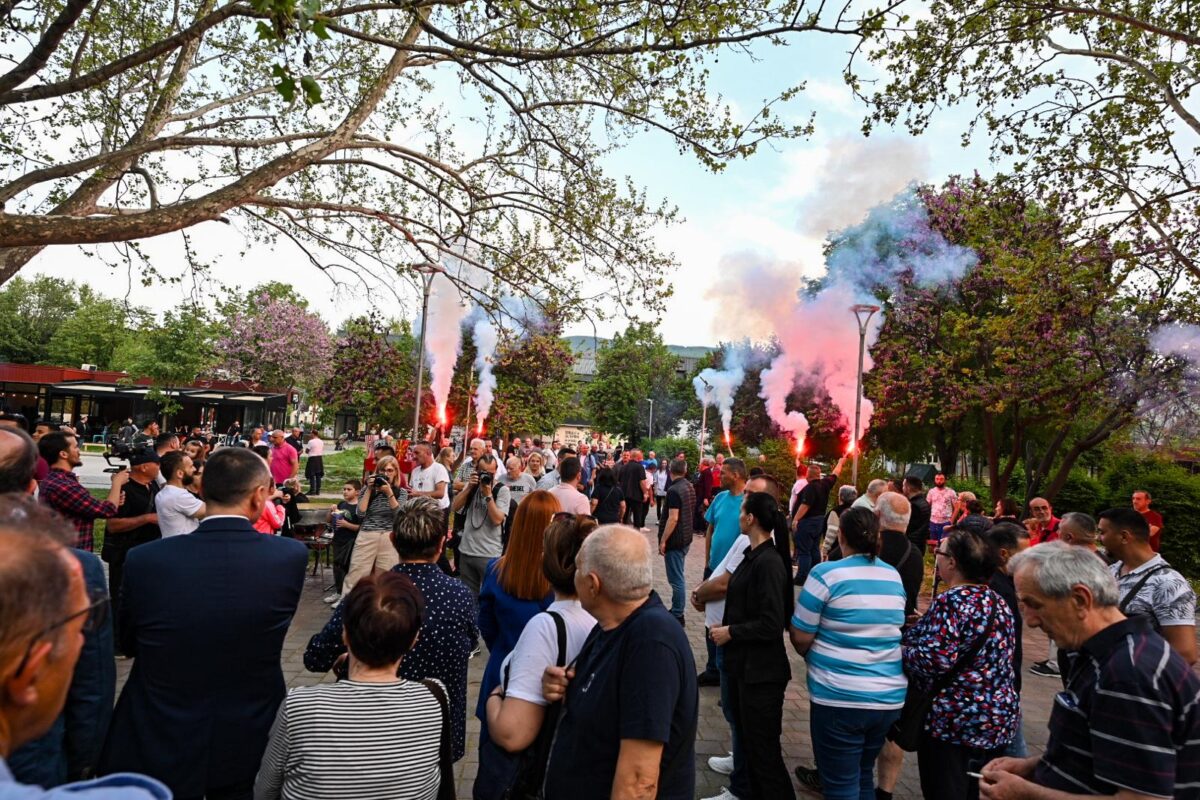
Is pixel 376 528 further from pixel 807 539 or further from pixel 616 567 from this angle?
pixel 807 539

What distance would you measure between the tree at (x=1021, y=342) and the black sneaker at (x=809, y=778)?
863 cm

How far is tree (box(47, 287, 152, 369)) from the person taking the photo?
61.4 meters

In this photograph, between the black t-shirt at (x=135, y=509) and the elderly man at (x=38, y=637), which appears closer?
the elderly man at (x=38, y=637)

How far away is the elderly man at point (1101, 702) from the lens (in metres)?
1.92

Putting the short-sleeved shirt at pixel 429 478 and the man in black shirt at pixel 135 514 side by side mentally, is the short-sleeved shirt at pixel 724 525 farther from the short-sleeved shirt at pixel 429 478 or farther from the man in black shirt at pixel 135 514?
the man in black shirt at pixel 135 514

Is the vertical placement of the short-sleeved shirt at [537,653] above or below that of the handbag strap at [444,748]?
Answer: above

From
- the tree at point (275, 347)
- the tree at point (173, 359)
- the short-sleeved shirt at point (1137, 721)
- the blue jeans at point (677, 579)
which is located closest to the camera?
the short-sleeved shirt at point (1137, 721)

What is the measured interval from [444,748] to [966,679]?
2.44 meters

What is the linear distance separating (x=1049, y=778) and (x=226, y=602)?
2827 millimetres

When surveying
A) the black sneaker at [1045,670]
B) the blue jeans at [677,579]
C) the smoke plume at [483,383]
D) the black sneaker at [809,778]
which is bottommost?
the black sneaker at [1045,670]

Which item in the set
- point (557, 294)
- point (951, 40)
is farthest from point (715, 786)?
point (951, 40)

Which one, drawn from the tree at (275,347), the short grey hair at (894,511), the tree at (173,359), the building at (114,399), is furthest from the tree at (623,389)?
the short grey hair at (894,511)

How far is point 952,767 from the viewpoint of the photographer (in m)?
3.26

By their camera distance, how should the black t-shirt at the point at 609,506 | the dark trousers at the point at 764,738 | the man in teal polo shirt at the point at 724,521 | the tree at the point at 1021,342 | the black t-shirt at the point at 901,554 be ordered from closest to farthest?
the dark trousers at the point at 764,738 < the black t-shirt at the point at 901,554 < the man in teal polo shirt at the point at 724,521 < the black t-shirt at the point at 609,506 < the tree at the point at 1021,342
